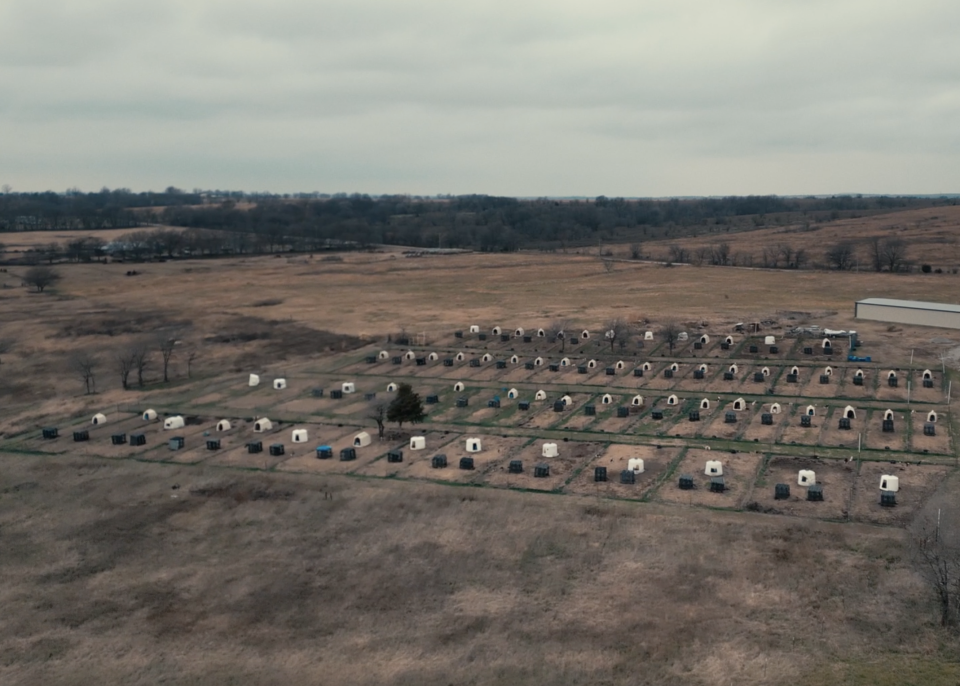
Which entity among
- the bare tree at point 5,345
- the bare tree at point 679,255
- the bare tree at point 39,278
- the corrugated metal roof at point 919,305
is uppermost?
the bare tree at point 679,255

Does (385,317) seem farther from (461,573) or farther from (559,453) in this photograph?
(461,573)

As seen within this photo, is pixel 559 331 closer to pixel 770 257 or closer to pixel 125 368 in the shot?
pixel 125 368

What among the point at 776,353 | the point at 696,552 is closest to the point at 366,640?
the point at 696,552

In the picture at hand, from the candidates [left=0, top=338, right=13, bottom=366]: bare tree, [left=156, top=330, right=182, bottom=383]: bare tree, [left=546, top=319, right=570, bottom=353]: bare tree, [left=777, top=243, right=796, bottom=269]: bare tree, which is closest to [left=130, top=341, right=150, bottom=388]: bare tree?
[left=156, top=330, right=182, bottom=383]: bare tree

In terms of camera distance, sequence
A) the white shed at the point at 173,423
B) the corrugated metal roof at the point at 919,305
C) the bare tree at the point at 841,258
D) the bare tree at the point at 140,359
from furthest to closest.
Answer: the bare tree at the point at 841,258 < the corrugated metal roof at the point at 919,305 < the bare tree at the point at 140,359 < the white shed at the point at 173,423

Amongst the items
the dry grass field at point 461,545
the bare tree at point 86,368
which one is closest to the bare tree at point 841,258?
the dry grass field at point 461,545

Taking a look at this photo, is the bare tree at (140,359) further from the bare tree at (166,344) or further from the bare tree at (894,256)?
the bare tree at (894,256)

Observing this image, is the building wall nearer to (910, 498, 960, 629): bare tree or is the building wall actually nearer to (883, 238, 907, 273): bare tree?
(883, 238, 907, 273): bare tree
